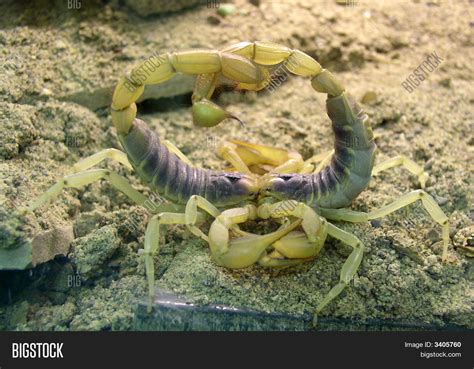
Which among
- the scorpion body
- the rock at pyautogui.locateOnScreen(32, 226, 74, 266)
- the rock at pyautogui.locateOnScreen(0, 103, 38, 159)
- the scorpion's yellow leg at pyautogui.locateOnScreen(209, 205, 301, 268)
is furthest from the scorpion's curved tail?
the rock at pyautogui.locateOnScreen(0, 103, 38, 159)

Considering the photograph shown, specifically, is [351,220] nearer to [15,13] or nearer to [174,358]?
[174,358]

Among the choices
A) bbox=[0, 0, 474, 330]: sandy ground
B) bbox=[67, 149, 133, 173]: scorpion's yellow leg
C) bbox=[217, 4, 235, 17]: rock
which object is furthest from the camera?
bbox=[217, 4, 235, 17]: rock

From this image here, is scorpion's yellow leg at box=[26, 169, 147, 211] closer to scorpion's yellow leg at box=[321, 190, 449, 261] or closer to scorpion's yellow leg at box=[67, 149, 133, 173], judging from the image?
scorpion's yellow leg at box=[67, 149, 133, 173]

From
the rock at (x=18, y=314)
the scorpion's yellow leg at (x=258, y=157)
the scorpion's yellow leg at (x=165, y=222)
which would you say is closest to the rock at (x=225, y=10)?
the scorpion's yellow leg at (x=258, y=157)

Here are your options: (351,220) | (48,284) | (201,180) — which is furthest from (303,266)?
(48,284)

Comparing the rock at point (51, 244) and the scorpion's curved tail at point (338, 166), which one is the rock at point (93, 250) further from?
the scorpion's curved tail at point (338, 166)

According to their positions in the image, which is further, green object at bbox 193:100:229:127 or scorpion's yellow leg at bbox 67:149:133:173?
scorpion's yellow leg at bbox 67:149:133:173
